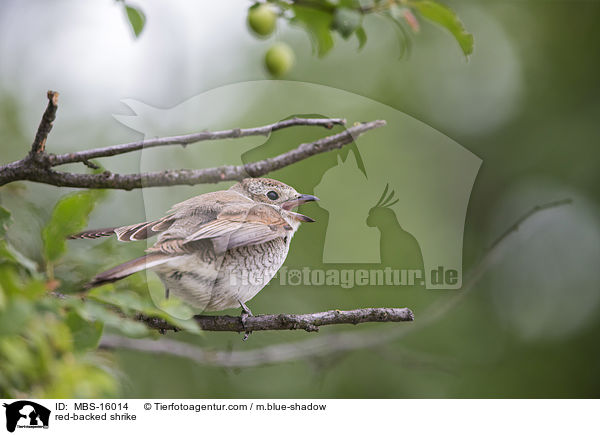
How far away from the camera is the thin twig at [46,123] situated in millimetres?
1410

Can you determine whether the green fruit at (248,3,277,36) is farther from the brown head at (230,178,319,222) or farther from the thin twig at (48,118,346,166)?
the brown head at (230,178,319,222)

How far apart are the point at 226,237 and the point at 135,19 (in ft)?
2.41

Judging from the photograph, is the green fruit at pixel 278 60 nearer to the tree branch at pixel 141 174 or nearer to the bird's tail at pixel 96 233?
the tree branch at pixel 141 174

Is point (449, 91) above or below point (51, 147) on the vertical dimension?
above

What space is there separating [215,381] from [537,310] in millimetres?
2573

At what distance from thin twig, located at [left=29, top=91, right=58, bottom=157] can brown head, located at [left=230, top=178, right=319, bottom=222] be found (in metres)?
0.52

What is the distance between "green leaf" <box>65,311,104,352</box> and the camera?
143 cm

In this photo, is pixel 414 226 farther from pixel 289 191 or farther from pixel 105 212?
pixel 105 212

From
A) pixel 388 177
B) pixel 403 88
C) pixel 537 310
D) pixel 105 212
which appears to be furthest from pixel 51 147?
pixel 537 310

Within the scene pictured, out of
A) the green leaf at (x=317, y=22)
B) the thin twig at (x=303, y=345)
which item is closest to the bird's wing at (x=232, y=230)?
the green leaf at (x=317, y=22)

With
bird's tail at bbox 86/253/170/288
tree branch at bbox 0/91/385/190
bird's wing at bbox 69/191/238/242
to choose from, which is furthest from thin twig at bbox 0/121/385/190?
bird's tail at bbox 86/253/170/288

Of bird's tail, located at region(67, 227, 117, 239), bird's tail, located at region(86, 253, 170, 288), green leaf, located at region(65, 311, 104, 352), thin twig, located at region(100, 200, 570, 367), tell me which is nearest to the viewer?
bird's tail, located at region(86, 253, 170, 288)

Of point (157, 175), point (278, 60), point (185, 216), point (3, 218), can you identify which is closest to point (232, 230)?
point (185, 216)

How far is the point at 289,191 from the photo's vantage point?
5.69 ft
